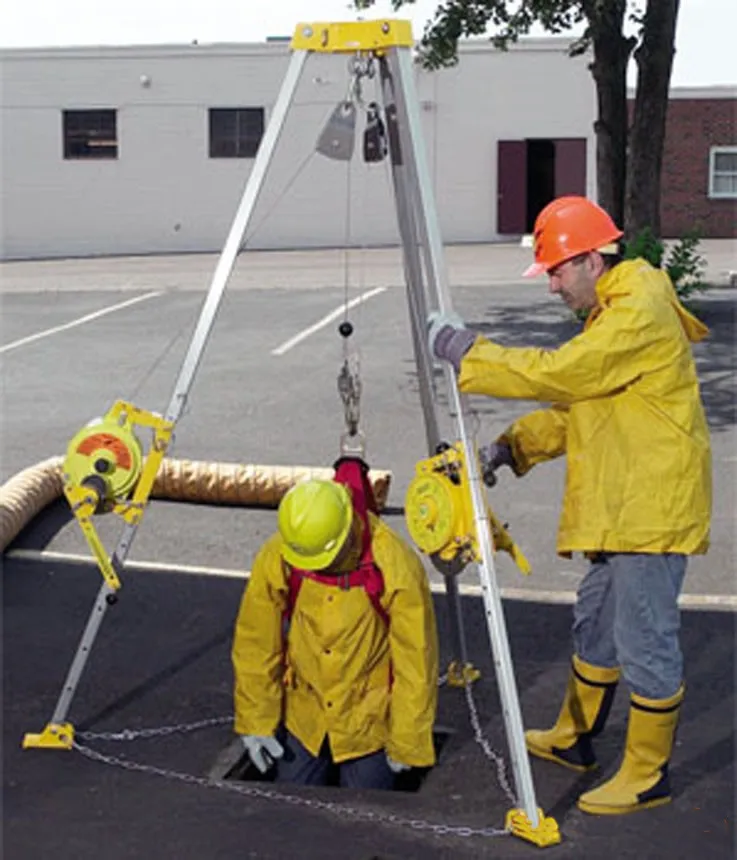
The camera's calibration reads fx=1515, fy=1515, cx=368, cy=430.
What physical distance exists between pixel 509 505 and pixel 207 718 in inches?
167

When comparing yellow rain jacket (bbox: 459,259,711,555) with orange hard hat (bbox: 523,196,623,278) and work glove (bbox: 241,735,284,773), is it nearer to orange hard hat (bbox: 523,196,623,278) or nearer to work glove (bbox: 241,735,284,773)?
orange hard hat (bbox: 523,196,623,278)

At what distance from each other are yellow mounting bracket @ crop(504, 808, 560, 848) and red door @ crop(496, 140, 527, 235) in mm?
33097

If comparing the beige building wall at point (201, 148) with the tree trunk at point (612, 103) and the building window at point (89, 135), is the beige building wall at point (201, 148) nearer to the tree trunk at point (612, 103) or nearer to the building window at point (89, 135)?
the building window at point (89, 135)

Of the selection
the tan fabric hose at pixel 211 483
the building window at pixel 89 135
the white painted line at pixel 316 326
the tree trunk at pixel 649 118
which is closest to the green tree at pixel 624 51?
the tree trunk at pixel 649 118

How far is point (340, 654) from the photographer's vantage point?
5477 millimetres

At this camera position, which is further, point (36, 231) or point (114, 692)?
point (36, 231)

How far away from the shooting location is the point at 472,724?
242 inches

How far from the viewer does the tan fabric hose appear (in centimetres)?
962

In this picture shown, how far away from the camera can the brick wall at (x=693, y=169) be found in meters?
36.5

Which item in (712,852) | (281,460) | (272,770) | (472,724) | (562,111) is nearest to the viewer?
(712,852)

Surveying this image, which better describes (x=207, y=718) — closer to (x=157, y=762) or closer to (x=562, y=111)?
(x=157, y=762)

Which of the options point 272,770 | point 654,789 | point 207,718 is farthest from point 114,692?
point 654,789

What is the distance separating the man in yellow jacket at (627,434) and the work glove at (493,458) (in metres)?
0.37

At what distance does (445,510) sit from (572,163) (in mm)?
33118
